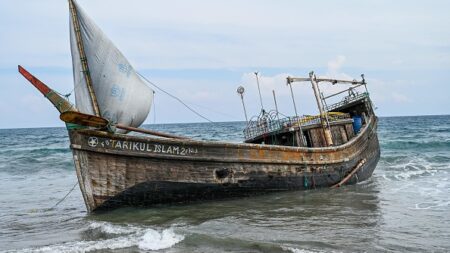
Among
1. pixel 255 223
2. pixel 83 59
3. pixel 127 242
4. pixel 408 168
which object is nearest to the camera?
pixel 127 242

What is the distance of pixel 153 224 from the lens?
32.9 feet

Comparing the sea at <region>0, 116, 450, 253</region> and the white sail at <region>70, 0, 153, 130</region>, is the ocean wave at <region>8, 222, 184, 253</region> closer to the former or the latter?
the sea at <region>0, 116, 450, 253</region>

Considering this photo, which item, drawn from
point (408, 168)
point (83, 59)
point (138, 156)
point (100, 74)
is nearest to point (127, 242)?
point (138, 156)

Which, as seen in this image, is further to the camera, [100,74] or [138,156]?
[100,74]

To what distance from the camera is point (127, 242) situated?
335 inches

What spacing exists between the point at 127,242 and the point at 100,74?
184 inches

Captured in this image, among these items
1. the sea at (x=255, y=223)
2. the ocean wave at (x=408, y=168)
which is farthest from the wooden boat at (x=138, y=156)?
the ocean wave at (x=408, y=168)

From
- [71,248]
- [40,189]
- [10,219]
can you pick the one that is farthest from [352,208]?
[40,189]

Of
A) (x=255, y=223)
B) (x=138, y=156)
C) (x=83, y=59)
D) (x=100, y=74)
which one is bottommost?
(x=255, y=223)

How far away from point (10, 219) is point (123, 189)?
3491 millimetres

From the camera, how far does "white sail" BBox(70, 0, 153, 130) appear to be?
11.2 metres

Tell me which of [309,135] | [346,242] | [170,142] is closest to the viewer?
[346,242]

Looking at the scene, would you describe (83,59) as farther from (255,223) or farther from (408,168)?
(408,168)

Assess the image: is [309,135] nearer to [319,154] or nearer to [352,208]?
[319,154]
